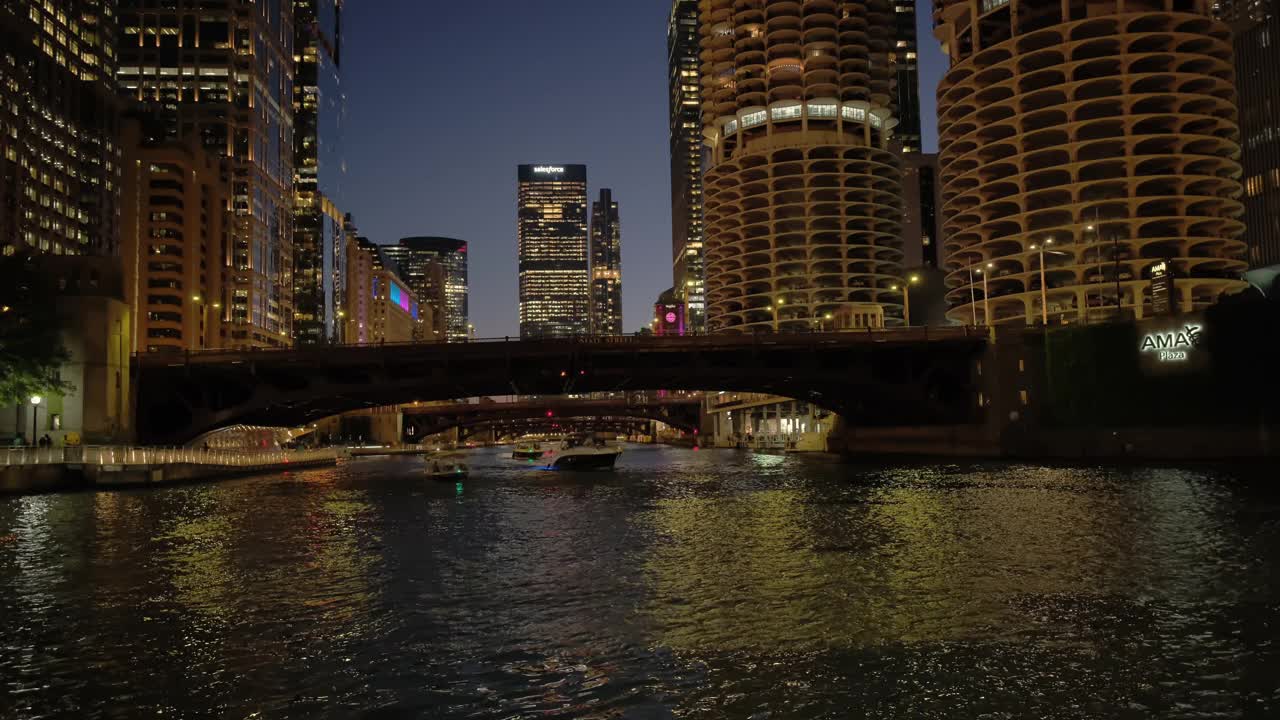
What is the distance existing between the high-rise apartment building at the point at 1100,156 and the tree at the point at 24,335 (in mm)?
121907

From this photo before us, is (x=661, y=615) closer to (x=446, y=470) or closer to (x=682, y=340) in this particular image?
(x=446, y=470)

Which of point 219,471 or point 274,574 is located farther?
point 219,471

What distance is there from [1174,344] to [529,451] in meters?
90.0

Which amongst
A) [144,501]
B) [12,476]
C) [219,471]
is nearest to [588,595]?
[144,501]

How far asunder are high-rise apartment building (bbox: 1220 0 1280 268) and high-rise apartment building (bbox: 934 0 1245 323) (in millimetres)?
36076

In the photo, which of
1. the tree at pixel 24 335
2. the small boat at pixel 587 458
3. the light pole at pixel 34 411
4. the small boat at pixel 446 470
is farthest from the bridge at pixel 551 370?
the tree at pixel 24 335

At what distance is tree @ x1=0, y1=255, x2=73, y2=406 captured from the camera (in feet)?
244

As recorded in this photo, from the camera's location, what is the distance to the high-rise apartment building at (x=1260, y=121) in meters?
188

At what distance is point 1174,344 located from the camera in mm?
81938

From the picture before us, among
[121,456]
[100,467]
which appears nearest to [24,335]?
[121,456]

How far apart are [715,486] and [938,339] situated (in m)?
36.7

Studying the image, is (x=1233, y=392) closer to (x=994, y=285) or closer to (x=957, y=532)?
(x=957, y=532)

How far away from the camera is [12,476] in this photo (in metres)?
64.1

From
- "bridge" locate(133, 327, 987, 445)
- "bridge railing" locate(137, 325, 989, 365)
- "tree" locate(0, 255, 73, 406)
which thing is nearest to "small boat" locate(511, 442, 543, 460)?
"bridge" locate(133, 327, 987, 445)
